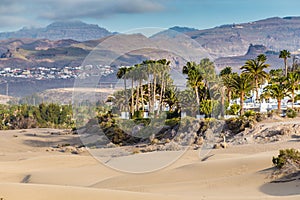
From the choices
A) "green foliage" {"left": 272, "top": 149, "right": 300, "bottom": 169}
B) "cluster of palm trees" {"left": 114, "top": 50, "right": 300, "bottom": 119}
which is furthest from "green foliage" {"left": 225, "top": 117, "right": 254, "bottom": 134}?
"green foliage" {"left": 272, "top": 149, "right": 300, "bottom": 169}

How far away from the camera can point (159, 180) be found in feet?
76.7

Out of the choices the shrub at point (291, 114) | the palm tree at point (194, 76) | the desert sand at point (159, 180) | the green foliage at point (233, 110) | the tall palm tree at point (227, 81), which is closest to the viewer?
the desert sand at point (159, 180)

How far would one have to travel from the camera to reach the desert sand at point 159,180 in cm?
1780

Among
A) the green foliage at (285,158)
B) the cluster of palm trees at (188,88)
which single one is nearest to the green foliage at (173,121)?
the cluster of palm trees at (188,88)

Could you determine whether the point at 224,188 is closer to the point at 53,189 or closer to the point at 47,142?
the point at 53,189

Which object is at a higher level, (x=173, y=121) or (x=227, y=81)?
(x=227, y=81)

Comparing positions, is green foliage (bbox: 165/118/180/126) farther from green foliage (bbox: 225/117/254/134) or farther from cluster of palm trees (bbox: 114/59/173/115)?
green foliage (bbox: 225/117/254/134)

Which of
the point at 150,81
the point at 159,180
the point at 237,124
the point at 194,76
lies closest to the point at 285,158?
the point at 159,180

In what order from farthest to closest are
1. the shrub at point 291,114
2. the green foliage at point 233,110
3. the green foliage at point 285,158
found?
the green foliage at point 233,110 → the shrub at point 291,114 → the green foliage at point 285,158

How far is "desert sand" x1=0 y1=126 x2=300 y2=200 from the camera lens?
1780cm

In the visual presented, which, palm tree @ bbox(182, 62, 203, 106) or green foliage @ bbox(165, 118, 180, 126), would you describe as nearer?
palm tree @ bbox(182, 62, 203, 106)

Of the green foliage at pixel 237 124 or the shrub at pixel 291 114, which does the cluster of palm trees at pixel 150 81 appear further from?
the shrub at pixel 291 114

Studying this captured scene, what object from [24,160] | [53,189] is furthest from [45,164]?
[53,189]

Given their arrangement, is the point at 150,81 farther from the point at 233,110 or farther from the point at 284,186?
the point at 284,186
